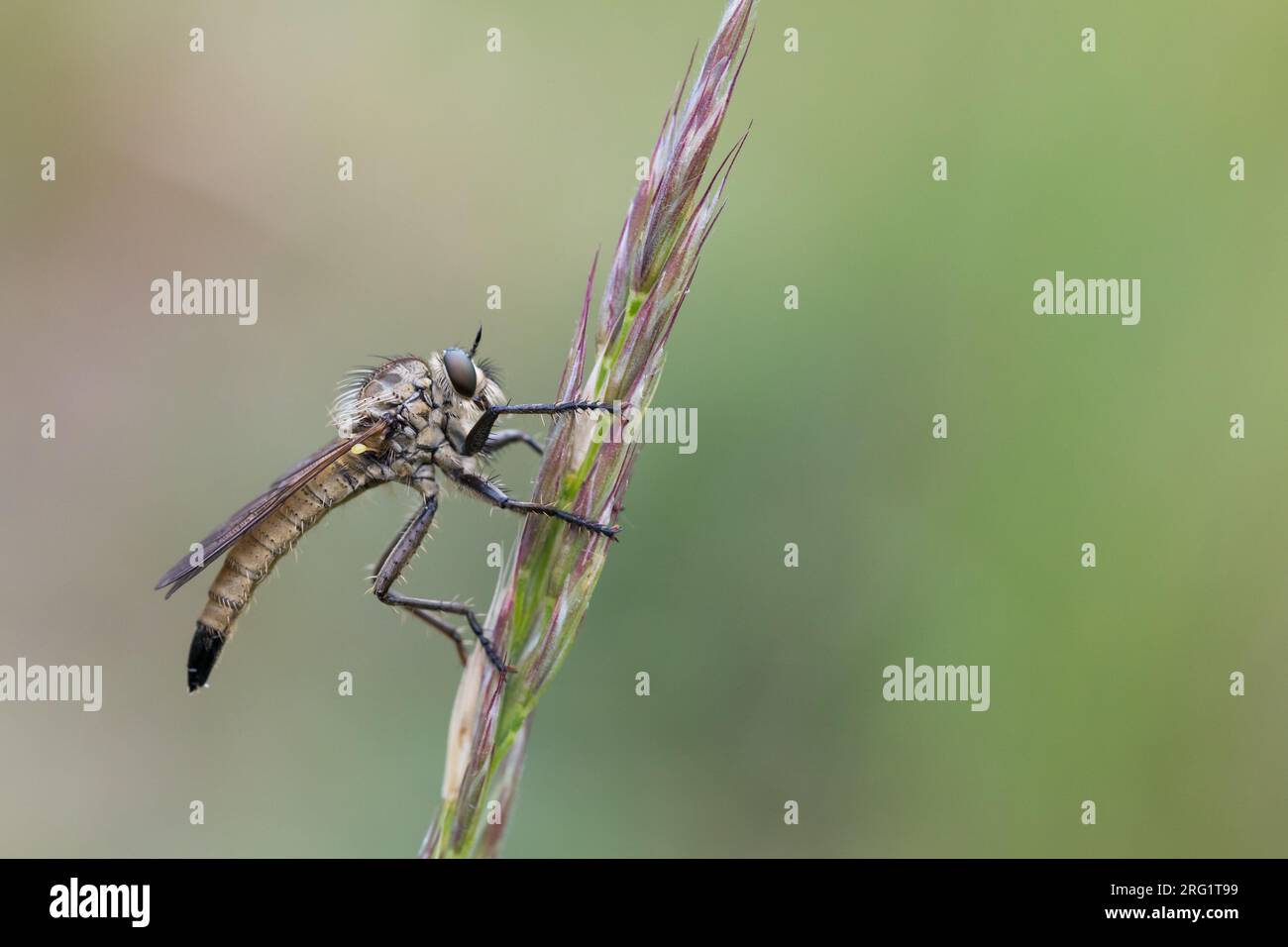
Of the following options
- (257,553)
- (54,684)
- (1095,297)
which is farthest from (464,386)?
(54,684)

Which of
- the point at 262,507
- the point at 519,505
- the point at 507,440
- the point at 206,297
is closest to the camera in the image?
the point at 519,505

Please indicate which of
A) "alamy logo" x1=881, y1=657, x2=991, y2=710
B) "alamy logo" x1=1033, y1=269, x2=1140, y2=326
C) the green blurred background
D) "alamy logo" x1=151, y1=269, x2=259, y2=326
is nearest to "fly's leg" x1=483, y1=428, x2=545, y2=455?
the green blurred background

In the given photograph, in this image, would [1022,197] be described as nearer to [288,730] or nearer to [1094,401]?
[1094,401]

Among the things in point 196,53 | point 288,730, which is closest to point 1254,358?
point 288,730

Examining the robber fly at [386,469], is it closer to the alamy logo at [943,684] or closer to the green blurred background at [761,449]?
the green blurred background at [761,449]
